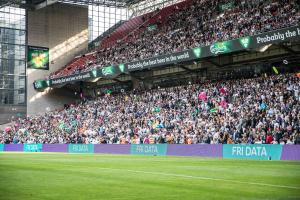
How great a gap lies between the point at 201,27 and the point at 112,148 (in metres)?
17.0

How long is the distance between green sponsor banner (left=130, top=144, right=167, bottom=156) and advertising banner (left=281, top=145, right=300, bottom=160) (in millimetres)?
11212

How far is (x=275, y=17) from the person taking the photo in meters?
41.2

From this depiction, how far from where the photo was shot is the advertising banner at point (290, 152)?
2528 cm

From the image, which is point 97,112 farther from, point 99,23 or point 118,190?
point 118,190

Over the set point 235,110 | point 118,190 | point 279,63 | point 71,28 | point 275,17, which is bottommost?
point 118,190

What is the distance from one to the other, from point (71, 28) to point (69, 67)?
7.63m

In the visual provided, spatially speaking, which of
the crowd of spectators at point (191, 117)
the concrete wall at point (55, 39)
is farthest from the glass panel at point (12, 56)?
the crowd of spectators at point (191, 117)

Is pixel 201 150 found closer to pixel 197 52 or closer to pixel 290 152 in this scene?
pixel 290 152

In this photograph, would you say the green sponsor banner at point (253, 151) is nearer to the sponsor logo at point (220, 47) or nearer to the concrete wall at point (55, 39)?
the sponsor logo at point (220, 47)

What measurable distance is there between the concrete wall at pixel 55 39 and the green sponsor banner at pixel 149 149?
118 ft

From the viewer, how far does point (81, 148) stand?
4600 cm

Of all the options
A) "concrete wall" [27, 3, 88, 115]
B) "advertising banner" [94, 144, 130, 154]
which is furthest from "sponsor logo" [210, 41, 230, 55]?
"concrete wall" [27, 3, 88, 115]

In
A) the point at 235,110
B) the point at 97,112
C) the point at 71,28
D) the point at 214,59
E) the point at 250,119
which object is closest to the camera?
the point at 250,119

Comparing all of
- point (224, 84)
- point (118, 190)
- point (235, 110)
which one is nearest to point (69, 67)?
point (224, 84)
